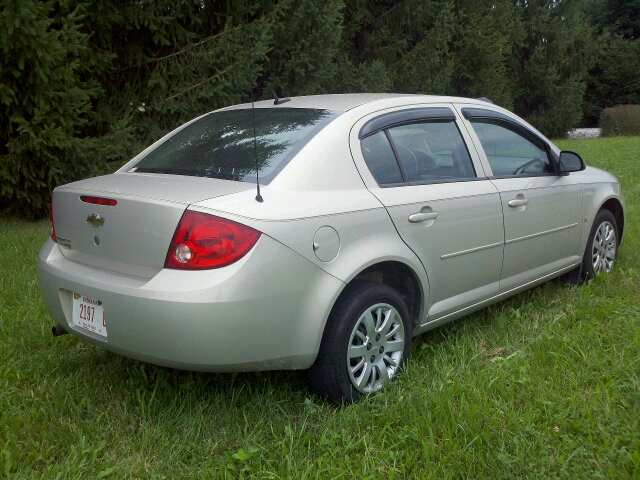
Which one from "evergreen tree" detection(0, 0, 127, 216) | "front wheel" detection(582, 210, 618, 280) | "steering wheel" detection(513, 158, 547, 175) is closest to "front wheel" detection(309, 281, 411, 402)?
"steering wheel" detection(513, 158, 547, 175)

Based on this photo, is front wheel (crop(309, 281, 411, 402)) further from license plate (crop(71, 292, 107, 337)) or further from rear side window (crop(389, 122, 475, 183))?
license plate (crop(71, 292, 107, 337))

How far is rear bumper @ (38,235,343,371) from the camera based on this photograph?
2568 mm

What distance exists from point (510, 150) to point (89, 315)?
2.83 metres

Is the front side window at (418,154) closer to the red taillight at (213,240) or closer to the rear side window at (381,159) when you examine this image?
the rear side window at (381,159)

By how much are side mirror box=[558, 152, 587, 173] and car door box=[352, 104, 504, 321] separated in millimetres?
888

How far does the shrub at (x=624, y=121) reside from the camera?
28375 mm

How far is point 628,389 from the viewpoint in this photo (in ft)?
9.96

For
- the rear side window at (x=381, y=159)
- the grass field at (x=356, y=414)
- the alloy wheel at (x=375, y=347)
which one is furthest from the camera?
the rear side window at (x=381, y=159)

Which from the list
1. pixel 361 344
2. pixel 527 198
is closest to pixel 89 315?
pixel 361 344

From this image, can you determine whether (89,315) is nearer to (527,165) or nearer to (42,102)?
(527,165)

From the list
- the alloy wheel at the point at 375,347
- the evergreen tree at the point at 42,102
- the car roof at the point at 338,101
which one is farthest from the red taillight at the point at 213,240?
the evergreen tree at the point at 42,102

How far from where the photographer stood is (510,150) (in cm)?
430

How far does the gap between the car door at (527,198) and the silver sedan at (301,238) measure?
0.07ft

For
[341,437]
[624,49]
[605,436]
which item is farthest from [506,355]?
[624,49]
